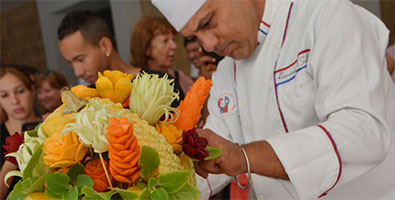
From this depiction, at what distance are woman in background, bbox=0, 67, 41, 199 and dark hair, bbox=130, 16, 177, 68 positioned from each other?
68 cm

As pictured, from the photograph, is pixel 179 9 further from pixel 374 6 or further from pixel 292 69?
pixel 374 6

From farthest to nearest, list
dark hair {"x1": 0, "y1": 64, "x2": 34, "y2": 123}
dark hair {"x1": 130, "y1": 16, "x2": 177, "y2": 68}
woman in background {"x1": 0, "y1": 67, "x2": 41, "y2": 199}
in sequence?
dark hair {"x1": 130, "y1": 16, "x2": 177, "y2": 68} → dark hair {"x1": 0, "y1": 64, "x2": 34, "y2": 123} → woman in background {"x1": 0, "y1": 67, "x2": 41, "y2": 199}

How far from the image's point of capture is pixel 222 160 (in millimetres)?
951

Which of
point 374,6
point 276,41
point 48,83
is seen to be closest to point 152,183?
point 276,41

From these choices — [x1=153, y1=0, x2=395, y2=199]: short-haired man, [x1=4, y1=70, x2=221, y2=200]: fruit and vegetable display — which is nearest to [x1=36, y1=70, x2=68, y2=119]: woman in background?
[x1=153, y1=0, x2=395, y2=199]: short-haired man

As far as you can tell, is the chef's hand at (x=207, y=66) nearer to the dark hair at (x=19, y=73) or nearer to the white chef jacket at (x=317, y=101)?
the white chef jacket at (x=317, y=101)

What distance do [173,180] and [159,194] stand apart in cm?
3

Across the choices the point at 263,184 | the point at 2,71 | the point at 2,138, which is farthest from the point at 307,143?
the point at 2,71

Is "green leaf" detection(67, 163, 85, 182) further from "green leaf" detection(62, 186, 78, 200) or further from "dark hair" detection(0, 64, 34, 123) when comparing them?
"dark hair" detection(0, 64, 34, 123)

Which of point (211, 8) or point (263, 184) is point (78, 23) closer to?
point (211, 8)

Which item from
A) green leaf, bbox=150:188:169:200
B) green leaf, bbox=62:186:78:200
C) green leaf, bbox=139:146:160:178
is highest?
green leaf, bbox=139:146:160:178

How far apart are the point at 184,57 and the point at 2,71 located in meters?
2.66

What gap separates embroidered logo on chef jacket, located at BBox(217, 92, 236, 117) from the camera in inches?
59.9

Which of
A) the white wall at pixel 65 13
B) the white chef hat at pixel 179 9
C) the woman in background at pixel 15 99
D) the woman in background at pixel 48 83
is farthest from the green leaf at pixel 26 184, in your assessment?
the white wall at pixel 65 13
